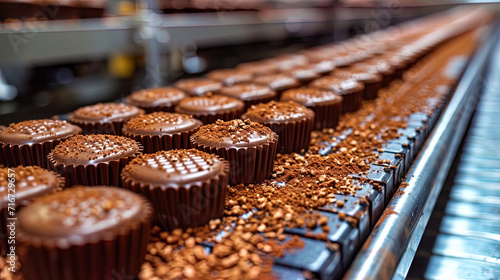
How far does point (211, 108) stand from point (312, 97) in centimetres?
51

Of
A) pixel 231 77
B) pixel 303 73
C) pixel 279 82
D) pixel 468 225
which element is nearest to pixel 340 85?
pixel 279 82

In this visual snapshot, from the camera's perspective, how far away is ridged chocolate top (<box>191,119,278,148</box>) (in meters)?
1.32

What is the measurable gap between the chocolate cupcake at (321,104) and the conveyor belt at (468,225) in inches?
24.5

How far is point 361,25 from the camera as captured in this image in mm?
7180

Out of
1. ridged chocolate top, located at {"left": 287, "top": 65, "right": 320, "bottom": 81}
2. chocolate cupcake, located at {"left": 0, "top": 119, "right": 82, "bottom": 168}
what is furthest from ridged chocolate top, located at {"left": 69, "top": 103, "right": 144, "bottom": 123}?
ridged chocolate top, located at {"left": 287, "top": 65, "right": 320, "bottom": 81}

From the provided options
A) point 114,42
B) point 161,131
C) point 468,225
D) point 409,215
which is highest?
point 114,42

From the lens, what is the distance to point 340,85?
2.25m

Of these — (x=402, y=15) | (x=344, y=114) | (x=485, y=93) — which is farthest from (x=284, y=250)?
(x=402, y=15)

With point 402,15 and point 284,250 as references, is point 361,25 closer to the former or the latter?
point 402,15

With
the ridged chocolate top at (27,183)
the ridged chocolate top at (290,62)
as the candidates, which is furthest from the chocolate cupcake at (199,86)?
the ridged chocolate top at (27,183)

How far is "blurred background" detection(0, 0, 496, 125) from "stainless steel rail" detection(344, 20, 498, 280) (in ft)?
5.11

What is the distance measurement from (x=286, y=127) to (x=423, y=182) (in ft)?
1.71

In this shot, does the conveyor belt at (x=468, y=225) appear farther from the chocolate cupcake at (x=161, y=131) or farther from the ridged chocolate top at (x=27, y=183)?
the ridged chocolate top at (x=27, y=183)

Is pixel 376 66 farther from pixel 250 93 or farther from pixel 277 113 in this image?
pixel 277 113
